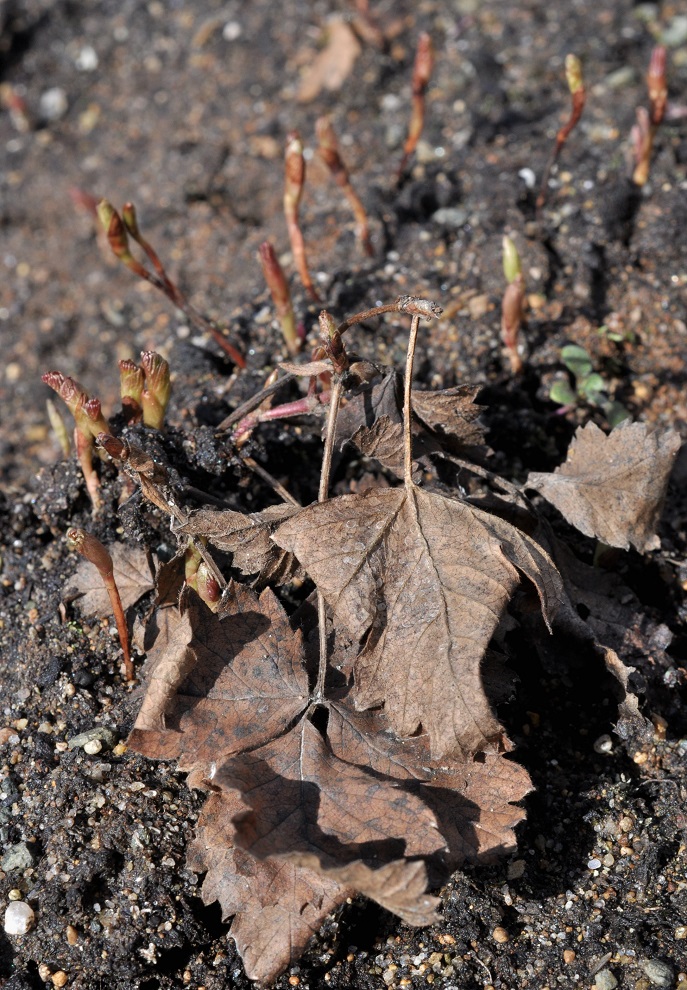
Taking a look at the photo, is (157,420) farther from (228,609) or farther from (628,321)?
(628,321)

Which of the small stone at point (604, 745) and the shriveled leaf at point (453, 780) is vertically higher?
the shriveled leaf at point (453, 780)

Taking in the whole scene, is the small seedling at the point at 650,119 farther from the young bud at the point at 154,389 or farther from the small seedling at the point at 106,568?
the small seedling at the point at 106,568

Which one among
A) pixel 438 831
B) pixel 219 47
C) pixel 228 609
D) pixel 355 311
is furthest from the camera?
pixel 219 47

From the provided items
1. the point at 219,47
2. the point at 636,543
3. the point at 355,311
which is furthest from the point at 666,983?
the point at 219,47

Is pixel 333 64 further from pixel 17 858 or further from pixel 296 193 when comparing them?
pixel 17 858

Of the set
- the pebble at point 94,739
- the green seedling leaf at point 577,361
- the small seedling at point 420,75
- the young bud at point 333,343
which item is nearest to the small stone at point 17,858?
the pebble at point 94,739

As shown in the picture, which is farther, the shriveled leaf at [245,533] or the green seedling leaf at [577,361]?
the green seedling leaf at [577,361]
